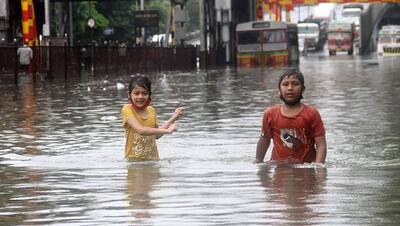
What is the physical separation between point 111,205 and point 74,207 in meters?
0.26

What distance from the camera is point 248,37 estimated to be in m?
70.9

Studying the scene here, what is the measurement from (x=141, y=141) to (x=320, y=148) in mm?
2057

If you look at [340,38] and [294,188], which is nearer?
[294,188]

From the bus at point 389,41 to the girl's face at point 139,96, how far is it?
9157 centimetres

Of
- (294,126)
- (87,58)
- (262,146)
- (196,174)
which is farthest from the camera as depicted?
(87,58)

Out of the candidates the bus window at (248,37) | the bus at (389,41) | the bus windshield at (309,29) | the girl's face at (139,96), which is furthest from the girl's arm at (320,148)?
the bus windshield at (309,29)

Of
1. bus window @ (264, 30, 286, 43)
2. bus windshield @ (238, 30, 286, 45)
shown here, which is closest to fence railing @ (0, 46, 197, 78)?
bus windshield @ (238, 30, 286, 45)

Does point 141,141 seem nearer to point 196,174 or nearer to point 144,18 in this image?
point 196,174

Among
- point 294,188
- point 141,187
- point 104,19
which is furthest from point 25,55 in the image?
point 104,19

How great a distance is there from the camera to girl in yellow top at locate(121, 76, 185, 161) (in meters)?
11.6

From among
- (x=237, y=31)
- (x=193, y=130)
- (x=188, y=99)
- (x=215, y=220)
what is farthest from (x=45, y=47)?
(x=215, y=220)

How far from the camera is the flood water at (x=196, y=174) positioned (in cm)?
805

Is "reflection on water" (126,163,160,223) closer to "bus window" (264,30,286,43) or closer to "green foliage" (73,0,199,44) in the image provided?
"bus window" (264,30,286,43)

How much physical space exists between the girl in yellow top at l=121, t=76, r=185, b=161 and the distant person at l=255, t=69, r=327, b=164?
96 cm
